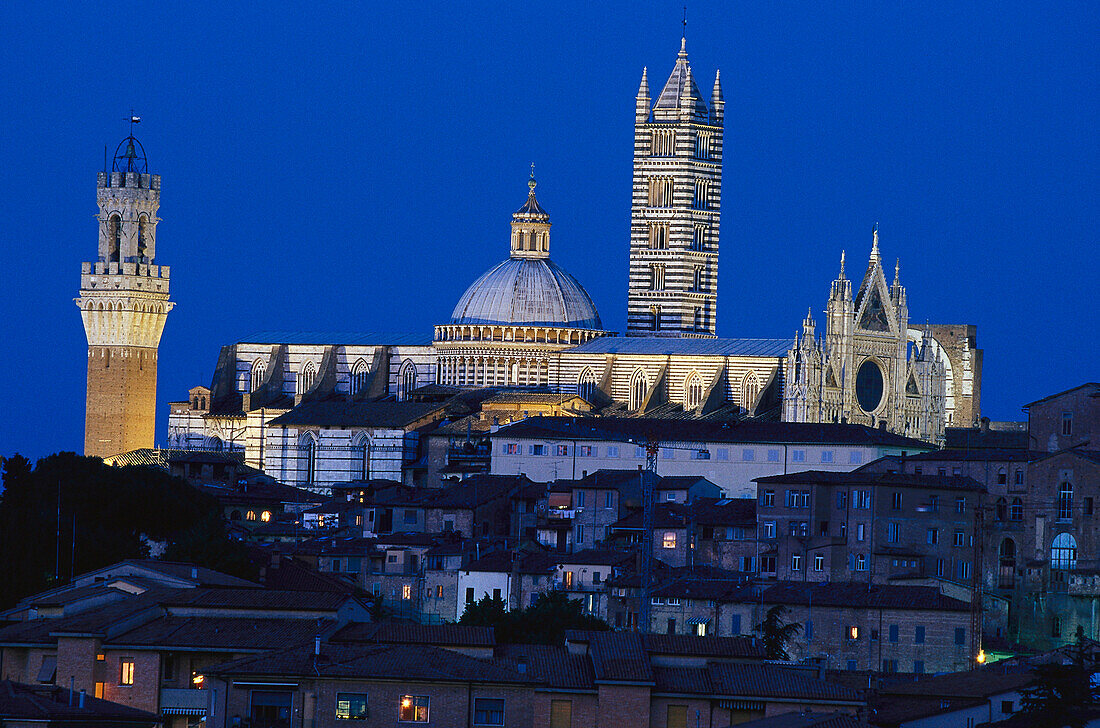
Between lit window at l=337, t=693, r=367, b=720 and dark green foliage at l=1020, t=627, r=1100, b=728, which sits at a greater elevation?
dark green foliage at l=1020, t=627, r=1100, b=728

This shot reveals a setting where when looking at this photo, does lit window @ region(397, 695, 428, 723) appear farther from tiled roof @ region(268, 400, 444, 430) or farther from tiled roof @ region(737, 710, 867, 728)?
tiled roof @ region(268, 400, 444, 430)

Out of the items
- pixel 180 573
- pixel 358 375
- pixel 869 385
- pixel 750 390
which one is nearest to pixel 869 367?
pixel 869 385

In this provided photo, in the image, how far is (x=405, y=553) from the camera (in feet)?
241

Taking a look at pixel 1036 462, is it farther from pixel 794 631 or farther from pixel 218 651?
pixel 218 651

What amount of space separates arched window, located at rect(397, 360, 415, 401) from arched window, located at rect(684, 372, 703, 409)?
14.9 meters

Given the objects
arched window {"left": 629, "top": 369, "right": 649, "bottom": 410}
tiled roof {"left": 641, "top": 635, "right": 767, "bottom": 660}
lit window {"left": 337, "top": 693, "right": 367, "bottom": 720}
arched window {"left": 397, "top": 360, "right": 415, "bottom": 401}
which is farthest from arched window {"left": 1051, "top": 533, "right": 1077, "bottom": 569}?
arched window {"left": 397, "top": 360, "right": 415, "bottom": 401}

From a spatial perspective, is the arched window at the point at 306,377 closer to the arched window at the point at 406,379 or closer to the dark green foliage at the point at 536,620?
the arched window at the point at 406,379

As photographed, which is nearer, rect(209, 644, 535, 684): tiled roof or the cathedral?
rect(209, 644, 535, 684): tiled roof

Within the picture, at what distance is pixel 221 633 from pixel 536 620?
10209 mm

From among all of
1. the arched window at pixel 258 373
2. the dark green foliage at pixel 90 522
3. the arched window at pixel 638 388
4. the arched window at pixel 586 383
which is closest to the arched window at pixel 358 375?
the arched window at pixel 258 373

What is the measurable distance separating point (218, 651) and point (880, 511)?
25.9 meters

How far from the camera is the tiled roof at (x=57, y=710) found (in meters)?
41.8

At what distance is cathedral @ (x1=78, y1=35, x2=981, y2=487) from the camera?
346ft

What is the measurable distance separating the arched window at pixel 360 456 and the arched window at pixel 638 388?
424 inches
